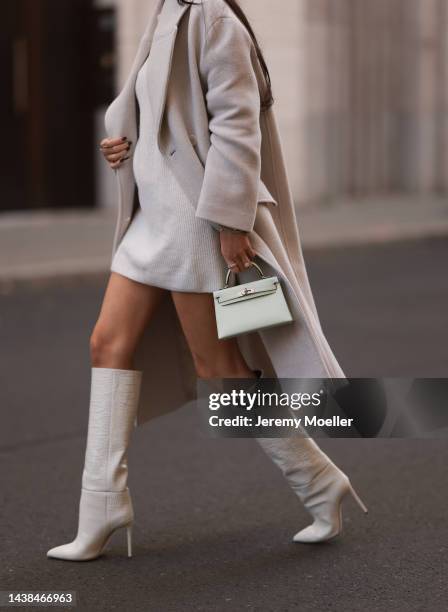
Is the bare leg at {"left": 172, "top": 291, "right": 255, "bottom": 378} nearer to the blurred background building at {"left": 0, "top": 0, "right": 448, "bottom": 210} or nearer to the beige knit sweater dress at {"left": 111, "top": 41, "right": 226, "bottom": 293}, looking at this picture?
the beige knit sweater dress at {"left": 111, "top": 41, "right": 226, "bottom": 293}

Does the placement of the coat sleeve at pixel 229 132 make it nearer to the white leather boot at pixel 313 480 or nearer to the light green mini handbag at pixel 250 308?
the light green mini handbag at pixel 250 308

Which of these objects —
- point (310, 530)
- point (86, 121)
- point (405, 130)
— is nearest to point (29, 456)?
point (310, 530)

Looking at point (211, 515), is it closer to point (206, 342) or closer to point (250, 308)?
point (206, 342)

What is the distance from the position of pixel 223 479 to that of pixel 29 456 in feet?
2.72

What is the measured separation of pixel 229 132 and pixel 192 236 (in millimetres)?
299

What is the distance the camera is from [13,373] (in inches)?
258

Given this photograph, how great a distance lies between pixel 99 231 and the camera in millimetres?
13703

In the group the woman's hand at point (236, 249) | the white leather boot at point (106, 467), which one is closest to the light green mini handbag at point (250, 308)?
the woman's hand at point (236, 249)

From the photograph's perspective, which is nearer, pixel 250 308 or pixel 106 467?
pixel 250 308

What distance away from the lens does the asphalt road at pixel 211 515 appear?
3.33 m

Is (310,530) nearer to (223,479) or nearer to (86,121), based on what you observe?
(223,479)

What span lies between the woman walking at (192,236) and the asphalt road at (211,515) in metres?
0.19

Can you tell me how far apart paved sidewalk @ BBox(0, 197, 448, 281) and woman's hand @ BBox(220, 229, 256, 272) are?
694 centimetres

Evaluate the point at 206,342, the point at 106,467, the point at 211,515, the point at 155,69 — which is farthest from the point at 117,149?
the point at 211,515
